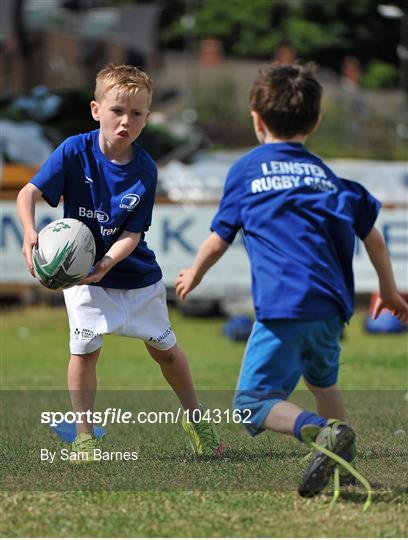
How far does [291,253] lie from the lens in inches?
196

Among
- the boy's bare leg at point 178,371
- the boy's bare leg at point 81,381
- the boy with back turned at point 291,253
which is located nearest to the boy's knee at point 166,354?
the boy's bare leg at point 178,371

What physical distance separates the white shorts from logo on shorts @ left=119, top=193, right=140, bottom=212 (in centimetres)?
42

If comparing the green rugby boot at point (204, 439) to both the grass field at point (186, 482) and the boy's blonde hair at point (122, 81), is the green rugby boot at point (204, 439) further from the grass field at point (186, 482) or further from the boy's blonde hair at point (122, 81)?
the boy's blonde hair at point (122, 81)

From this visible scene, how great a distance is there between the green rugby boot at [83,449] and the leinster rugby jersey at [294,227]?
1373 millimetres

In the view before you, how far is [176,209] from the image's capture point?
14.4 metres

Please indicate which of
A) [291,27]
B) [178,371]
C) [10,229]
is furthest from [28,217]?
[291,27]

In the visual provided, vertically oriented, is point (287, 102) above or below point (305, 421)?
above

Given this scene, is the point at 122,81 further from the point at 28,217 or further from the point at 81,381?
the point at 81,381

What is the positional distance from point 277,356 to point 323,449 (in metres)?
0.44

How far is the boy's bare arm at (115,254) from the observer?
5852 millimetres

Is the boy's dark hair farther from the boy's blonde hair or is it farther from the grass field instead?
the grass field

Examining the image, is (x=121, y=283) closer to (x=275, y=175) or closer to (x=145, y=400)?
(x=275, y=175)

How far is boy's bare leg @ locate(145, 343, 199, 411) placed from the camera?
20.6 ft

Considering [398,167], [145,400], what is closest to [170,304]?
[398,167]
